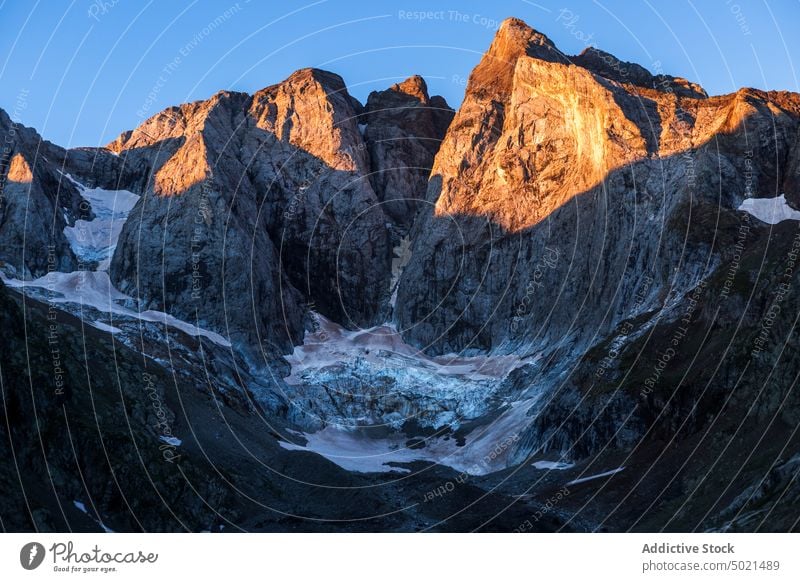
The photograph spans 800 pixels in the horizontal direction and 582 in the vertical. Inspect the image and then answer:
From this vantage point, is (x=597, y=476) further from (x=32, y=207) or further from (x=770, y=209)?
(x=32, y=207)

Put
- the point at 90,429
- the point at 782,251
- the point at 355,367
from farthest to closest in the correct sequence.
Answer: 1. the point at 355,367
2. the point at 782,251
3. the point at 90,429

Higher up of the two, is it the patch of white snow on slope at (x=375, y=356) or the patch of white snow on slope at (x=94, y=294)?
the patch of white snow on slope at (x=94, y=294)

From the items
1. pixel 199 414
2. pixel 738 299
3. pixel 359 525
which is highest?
pixel 738 299

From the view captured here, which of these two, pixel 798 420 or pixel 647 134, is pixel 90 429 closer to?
pixel 798 420

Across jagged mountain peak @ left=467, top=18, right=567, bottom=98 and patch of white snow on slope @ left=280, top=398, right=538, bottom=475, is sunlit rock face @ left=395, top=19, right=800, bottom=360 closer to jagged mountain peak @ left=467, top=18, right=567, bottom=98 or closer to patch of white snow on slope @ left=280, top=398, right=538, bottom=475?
jagged mountain peak @ left=467, top=18, right=567, bottom=98

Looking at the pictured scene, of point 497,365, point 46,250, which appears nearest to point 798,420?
point 497,365

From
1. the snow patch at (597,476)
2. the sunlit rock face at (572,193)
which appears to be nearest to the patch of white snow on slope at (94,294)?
the sunlit rock face at (572,193)

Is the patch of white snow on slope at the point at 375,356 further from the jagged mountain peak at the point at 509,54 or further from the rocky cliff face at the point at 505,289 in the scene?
the jagged mountain peak at the point at 509,54
